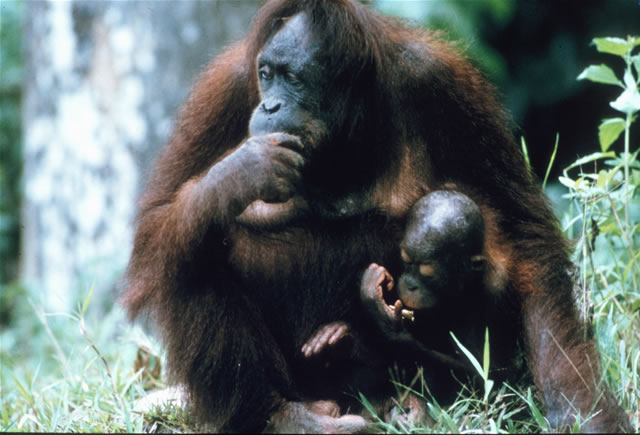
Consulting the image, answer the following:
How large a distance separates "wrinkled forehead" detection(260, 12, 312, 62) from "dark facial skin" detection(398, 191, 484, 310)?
0.84m

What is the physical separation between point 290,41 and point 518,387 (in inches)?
69.2

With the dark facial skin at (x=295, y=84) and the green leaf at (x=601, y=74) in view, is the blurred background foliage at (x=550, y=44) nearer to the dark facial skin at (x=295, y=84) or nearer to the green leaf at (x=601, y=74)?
the green leaf at (x=601, y=74)

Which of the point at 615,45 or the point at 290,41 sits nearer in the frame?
the point at 290,41

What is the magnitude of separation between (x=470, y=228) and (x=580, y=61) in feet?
15.5

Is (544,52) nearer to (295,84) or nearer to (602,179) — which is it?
(602,179)

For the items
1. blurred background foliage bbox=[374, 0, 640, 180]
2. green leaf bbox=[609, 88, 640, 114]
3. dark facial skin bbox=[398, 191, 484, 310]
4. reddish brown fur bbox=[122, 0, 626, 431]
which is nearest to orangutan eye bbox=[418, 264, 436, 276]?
dark facial skin bbox=[398, 191, 484, 310]

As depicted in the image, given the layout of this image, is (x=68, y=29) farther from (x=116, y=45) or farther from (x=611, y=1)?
(x=611, y=1)

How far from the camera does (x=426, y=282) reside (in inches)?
134

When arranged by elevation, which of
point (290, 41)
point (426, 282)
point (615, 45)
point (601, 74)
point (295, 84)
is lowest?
point (426, 282)

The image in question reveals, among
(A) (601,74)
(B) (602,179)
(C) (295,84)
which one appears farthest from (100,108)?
(B) (602,179)

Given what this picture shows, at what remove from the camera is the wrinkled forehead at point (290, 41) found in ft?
11.1

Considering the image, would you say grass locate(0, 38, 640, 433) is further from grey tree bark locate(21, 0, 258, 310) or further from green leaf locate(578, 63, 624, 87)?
grey tree bark locate(21, 0, 258, 310)

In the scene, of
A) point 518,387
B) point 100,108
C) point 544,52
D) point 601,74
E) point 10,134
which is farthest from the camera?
point 10,134

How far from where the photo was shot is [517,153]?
150 inches
